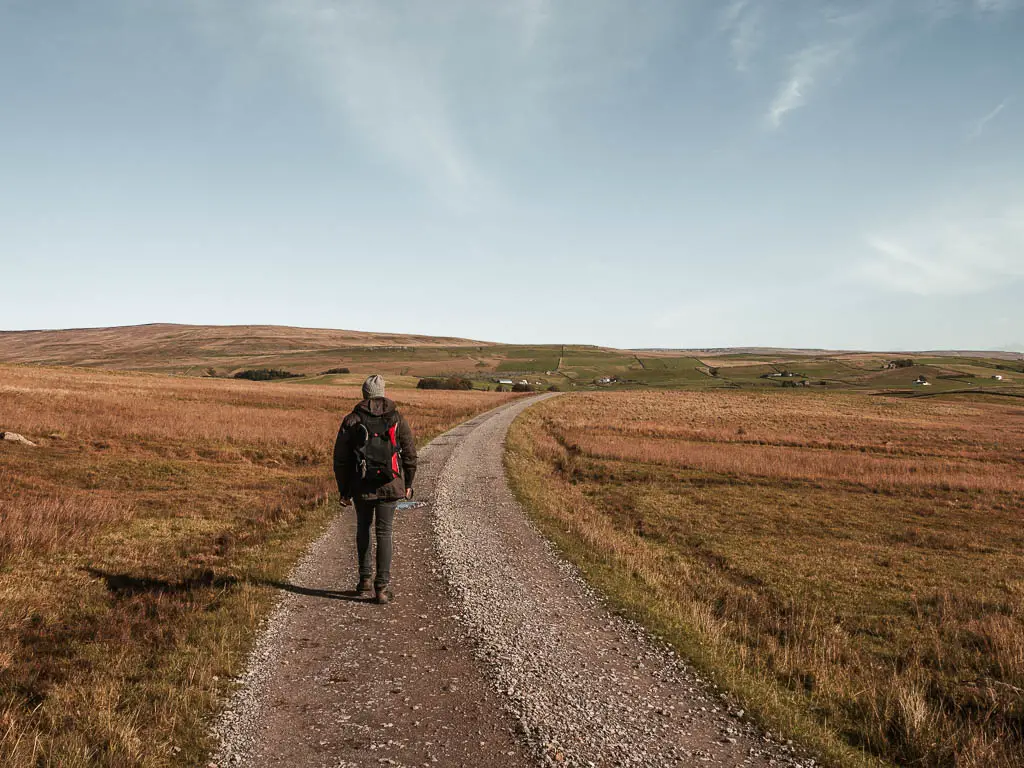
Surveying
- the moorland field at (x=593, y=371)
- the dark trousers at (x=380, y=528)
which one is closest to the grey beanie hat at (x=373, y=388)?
the dark trousers at (x=380, y=528)

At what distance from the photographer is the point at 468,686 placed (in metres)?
6.13

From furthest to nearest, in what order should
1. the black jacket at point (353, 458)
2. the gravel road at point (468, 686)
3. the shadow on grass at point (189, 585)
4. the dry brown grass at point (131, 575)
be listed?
the shadow on grass at point (189, 585) → the black jacket at point (353, 458) → the dry brown grass at point (131, 575) → the gravel road at point (468, 686)

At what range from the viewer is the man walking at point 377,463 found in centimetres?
806

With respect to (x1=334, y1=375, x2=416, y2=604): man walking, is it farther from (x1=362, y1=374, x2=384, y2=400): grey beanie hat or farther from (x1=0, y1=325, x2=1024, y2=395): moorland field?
(x1=0, y1=325, x2=1024, y2=395): moorland field

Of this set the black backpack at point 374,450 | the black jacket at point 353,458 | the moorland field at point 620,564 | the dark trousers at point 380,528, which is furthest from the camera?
the dark trousers at point 380,528

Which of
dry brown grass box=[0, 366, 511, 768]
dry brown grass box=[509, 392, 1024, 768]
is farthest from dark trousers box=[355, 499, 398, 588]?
dry brown grass box=[509, 392, 1024, 768]

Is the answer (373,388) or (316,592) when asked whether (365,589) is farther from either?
(373,388)

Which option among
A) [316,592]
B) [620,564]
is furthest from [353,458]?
[620,564]

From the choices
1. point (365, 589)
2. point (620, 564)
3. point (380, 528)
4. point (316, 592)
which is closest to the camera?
point (380, 528)

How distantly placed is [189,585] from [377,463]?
4.41 meters

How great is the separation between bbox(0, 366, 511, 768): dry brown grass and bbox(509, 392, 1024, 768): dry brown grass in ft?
19.7

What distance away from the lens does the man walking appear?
8.06m

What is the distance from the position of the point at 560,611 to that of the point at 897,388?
144 metres

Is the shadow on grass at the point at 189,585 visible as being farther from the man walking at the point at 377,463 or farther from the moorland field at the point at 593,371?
the moorland field at the point at 593,371
